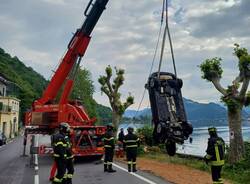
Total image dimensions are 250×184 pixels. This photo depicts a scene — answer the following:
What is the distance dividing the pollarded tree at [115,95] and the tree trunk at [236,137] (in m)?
14.0

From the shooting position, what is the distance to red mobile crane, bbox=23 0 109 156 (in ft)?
66.0

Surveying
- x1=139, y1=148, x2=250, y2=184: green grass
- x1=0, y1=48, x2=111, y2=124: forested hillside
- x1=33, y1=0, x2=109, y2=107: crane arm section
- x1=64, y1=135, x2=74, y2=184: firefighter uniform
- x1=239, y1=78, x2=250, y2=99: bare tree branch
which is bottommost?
x1=139, y1=148, x2=250, y2=184: green grass

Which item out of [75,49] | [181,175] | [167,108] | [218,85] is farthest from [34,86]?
[167,108]

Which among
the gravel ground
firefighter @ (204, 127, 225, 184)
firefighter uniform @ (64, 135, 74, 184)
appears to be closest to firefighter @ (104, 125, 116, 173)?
the gravel ground

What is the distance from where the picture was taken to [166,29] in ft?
38.4

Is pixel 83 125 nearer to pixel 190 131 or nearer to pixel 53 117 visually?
pixel 53 117

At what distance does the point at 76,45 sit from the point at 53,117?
13.6 ft

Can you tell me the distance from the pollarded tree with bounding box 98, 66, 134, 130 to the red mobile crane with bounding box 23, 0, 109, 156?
8.92 metres

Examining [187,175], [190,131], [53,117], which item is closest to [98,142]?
[53,117]

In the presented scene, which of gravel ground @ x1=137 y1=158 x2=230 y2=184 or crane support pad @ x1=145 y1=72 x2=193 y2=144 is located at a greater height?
crane support pad @ x1=145 y1=72 x2=193 y2=144

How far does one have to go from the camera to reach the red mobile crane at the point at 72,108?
66.0 feet

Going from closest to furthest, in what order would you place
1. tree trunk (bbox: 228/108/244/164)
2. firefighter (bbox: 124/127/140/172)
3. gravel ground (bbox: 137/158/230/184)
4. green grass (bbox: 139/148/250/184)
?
1. gravel ground (bbox: 137/158/230/184)
2. green grass (bbox: 139/148/250/184)
3. firefighter (bbox: 124/127/140/172)
4. tree trunk (bbox: 228/108/244/164)

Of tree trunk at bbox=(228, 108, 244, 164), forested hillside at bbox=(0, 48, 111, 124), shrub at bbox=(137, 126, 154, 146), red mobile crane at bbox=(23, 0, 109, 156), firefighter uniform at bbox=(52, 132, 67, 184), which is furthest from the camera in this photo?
forested hillside at bbox=(0, 48, 111, 124)

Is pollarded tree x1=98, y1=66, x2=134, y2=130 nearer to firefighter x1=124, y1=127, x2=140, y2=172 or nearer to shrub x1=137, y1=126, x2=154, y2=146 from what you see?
shrub x1=137, y1=126, x2=154, y2=146
